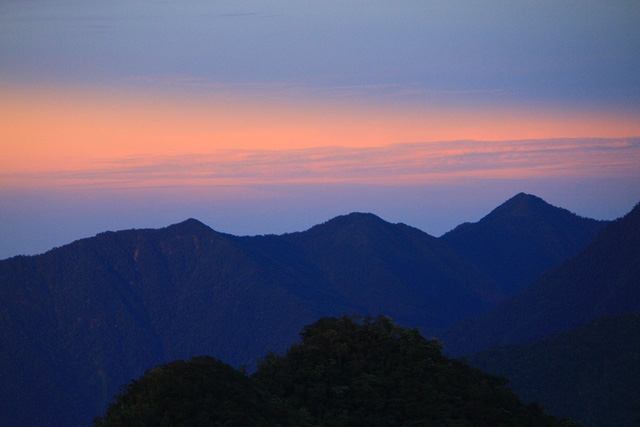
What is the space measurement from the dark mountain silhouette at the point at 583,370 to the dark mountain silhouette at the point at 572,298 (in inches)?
815

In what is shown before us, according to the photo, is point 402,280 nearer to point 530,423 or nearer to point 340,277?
point 340,277

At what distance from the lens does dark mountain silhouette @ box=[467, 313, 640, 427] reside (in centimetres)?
6091

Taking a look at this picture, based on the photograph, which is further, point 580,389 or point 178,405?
point 580,389

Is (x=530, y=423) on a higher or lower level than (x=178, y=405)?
lower

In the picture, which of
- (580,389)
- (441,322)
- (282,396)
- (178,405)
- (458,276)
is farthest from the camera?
(458,276)

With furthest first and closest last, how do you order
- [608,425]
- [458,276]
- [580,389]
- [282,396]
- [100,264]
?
1. [458,276]
2. [100,264]
3. [580,389]
4. [608,425]
5. [282,396]

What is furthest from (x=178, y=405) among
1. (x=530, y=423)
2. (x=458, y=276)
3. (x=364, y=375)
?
(x=458, y=276)

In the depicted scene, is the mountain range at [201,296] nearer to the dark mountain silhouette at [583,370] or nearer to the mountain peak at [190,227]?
the mountain peak at [190,227]

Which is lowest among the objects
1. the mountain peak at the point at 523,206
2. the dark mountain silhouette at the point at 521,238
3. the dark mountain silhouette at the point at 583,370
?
the dark mountain silhouette at the point at 583,370

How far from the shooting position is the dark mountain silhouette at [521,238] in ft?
481

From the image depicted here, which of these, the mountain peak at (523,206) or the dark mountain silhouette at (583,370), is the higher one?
the mountain peak at (523,206)

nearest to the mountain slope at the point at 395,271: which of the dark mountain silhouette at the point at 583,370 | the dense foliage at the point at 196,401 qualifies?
the dark mountain silhouette at the point at 583,370

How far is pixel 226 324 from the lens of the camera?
106 m

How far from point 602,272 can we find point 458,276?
123ft
